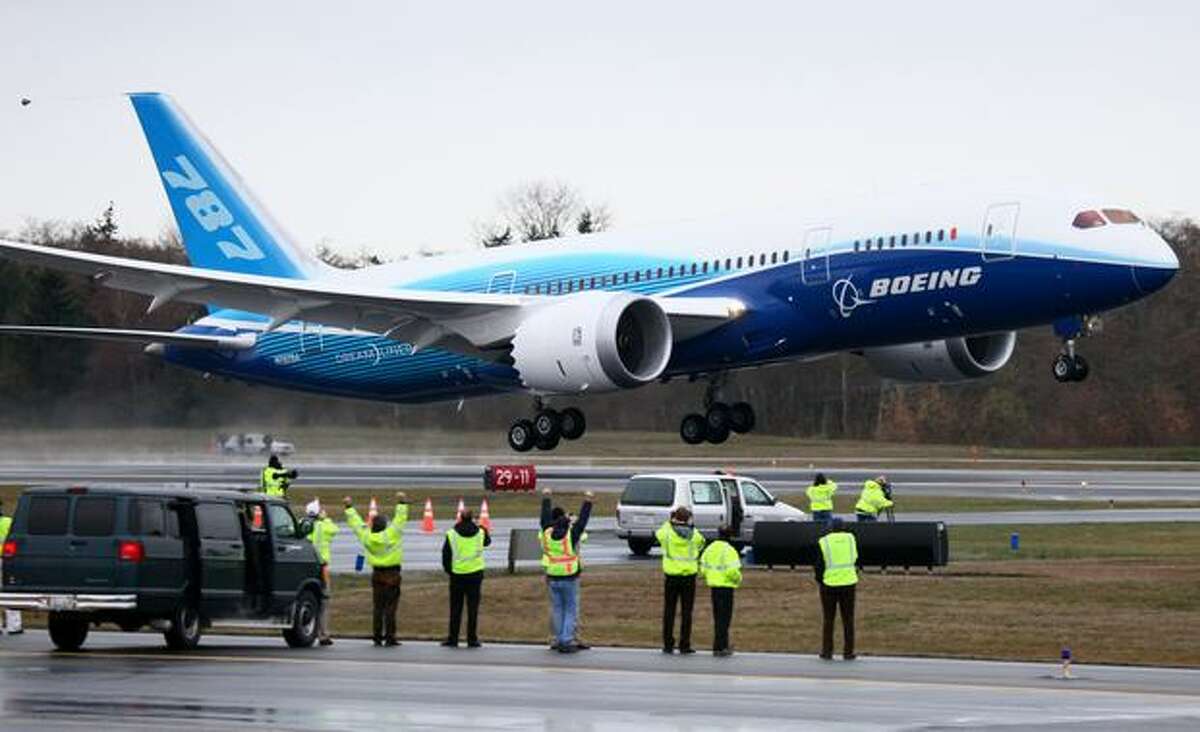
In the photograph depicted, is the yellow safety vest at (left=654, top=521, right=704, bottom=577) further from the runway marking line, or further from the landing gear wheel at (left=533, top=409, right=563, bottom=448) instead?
the landing gear wheel at (left=533, top=409, right=563, bottom=448)

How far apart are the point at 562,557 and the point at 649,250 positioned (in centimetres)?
1848

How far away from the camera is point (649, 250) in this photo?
4900 centimetres

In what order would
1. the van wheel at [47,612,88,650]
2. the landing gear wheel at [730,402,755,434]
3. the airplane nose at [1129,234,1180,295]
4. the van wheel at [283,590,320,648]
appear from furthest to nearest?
the landing gear wheel at [730,402,755,434]
the airplane nose at [1129,234,1180,295]
the van wheel at [283,590,320,648]
the van wheel at [47,612,88,650]

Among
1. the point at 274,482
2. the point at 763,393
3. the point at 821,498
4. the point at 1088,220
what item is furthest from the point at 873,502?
the point at 763,393

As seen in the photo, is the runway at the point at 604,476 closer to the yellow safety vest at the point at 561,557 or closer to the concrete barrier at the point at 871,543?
the concrete barrier at the point at 871,543

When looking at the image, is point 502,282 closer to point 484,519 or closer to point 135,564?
point 484,519

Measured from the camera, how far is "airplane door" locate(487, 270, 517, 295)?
5059cm

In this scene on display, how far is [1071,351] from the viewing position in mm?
43156

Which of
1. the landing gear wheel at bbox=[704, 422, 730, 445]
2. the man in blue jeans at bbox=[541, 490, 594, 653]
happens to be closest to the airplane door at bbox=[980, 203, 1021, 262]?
the landing gear wheel at bbox=[704, 422, 730, 445]

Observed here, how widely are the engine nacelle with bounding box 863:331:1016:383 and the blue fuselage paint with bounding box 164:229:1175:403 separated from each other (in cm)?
426

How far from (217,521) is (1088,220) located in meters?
19.2

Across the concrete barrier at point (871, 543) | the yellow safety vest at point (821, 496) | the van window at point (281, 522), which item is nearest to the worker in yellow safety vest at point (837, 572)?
the van window at point (281, 522)

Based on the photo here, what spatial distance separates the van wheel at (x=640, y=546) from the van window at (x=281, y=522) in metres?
17.0

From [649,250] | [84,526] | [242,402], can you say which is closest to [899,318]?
[649,250]
